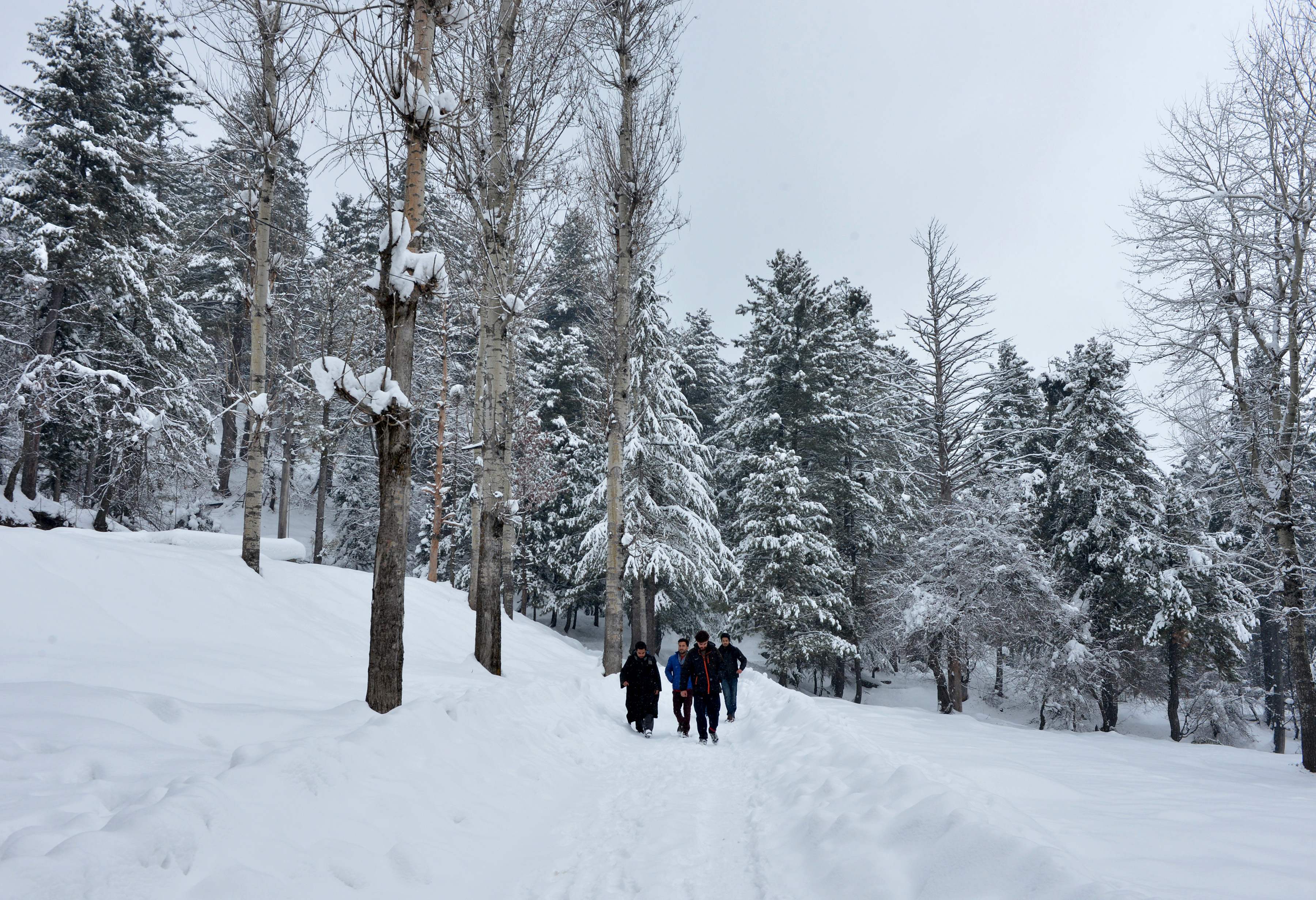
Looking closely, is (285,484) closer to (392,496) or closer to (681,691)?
(681,691)

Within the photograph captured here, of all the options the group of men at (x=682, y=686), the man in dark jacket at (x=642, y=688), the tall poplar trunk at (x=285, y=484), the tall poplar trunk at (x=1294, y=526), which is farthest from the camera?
the tall poplar trunk at (x=285, y=484)

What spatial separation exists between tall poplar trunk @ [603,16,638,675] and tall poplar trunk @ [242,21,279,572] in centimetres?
635

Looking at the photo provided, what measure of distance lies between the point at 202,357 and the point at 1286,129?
28252mm

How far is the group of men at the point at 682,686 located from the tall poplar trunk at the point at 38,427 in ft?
49.2

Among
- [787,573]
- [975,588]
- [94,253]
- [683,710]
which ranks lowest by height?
[683,710]

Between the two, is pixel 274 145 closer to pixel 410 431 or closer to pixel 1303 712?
pixel 410 431

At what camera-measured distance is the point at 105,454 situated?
50.1 ft

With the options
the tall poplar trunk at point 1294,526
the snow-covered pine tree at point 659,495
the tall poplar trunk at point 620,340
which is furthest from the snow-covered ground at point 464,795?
the snow-covered pine tree at point 659,495

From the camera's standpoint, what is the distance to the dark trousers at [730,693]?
1022cm

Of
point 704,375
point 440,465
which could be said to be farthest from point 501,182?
point 704,375

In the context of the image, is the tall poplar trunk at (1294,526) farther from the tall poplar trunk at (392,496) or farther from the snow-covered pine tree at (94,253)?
the snow-covered pine tree at (94,253)

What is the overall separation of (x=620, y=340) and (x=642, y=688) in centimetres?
729

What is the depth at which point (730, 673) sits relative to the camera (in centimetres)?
1023

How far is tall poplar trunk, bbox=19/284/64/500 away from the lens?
15.4 meters
